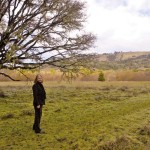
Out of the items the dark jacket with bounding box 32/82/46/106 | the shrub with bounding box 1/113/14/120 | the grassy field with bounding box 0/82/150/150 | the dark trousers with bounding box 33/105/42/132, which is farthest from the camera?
the shrub with bounding box 1/113/14/120

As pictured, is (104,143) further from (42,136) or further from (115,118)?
(115,118)

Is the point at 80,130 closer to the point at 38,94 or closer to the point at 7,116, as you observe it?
the point at 38,94

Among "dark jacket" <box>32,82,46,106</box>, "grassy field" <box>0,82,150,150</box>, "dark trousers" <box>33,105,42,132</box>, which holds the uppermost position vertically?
"dark jacket" <box>32,82,46,106</box>

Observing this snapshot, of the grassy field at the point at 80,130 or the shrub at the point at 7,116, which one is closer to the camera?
the grassy field at the point at 80,130

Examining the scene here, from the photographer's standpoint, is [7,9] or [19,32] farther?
[7,9]

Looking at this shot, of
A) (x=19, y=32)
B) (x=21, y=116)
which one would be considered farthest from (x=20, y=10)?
(x=21, y=116)

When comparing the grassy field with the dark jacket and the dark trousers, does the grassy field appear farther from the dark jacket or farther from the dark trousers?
the dark jacket

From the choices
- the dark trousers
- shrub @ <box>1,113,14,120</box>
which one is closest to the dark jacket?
the dark trousers

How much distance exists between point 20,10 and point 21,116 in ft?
19.0

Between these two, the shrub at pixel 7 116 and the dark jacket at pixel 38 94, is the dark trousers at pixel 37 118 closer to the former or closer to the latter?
the dark jacket at pixel 38 94

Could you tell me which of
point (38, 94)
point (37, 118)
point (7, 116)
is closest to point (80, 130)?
point (37, 118)

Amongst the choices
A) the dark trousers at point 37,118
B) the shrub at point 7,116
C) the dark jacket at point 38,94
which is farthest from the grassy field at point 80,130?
the dark jacket at point 38,94

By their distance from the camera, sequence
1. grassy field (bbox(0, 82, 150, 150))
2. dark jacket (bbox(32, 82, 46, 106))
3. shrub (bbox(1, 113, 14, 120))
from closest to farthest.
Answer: grassy field (bbox(0, 82, 150, 150)), dark jacket (bbox(32, 82, 46, 106)), shrub (bbox(1, 113, 14, 120))

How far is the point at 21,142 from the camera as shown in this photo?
1644 cm
